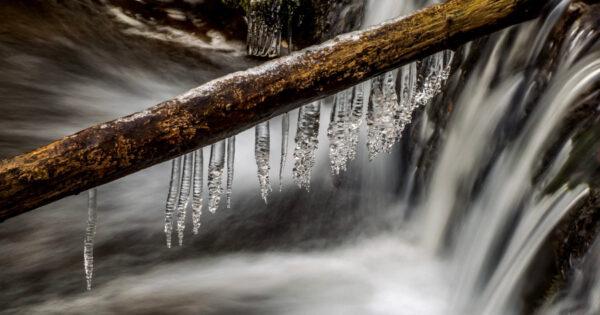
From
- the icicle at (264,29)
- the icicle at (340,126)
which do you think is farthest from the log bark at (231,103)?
the icicle at (264,29)

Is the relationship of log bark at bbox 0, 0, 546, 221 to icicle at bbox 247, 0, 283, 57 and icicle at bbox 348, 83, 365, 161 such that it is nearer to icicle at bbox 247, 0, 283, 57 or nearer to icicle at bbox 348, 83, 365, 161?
icicle at bbox 348, 83, 365, 161

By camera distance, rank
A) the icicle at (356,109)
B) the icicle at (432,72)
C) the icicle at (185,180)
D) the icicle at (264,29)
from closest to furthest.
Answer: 1. the icicle at (185,180)
2. the icicle at (356,109)
3. the icicle at (432,72)
4. the icicle at (264,29)

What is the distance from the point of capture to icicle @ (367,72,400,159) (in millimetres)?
2580

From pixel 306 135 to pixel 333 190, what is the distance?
271 cm

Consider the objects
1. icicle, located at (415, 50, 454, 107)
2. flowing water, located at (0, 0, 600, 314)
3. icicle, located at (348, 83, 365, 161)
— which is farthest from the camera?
flowing water, located at (0, 0, 600, 314)

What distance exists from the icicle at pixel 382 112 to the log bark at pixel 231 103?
0.36 meters

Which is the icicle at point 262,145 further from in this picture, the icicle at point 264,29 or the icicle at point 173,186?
the icicle at point 264,29

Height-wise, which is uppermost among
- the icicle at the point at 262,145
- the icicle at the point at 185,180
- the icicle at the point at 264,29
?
the icicle at the point at 264,29

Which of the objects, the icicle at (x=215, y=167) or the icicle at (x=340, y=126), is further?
Answer: the icicle at (x=340, y=126)

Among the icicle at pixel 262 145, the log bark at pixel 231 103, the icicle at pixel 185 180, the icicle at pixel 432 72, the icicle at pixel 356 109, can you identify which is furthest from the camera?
the icicle at pixel 432 72

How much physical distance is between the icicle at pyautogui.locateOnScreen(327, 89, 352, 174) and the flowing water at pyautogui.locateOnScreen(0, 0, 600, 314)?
1 centimetres

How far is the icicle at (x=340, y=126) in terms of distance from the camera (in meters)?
2.57

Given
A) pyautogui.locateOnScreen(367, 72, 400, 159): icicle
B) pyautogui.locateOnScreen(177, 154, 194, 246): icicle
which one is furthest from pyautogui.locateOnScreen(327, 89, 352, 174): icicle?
pyautogui.locateOnScreen(177, 154, 194, 246): icicle

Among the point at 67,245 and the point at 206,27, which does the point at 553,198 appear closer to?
the point at 67,245
